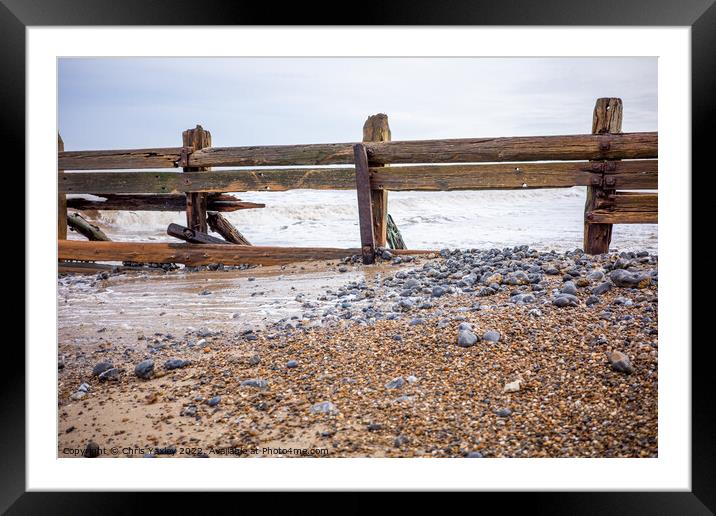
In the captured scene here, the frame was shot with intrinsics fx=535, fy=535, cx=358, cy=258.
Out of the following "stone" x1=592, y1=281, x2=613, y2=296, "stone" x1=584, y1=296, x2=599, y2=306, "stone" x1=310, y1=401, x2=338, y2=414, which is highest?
"stone" x1=592, y1=281, x2=613, y2=296

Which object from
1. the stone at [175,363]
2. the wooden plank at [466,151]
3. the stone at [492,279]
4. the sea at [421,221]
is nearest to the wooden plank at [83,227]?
the sea at [421,221]

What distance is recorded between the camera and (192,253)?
20.4 ft

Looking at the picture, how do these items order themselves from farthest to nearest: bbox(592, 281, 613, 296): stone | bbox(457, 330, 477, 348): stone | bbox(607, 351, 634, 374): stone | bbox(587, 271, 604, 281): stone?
bbox(587, 271, 604, 281): stone
bbox(592, 281, 613, 296): stone
bbox(457, 330, 477, 348): stone
bbox(607, 351, 634, 374): stone

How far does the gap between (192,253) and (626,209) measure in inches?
182

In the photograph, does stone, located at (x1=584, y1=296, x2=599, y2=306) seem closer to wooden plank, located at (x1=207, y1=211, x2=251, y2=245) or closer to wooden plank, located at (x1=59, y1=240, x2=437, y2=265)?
wooden plank, located at (x1=59, y1=240, x2=437, y2=265)

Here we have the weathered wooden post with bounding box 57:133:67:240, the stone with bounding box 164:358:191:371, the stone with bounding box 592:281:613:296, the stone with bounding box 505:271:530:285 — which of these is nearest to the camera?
the stone with bounding box 164:358:191:371

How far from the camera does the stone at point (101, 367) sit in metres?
3.04

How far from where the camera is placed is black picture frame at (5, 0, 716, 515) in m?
2.46

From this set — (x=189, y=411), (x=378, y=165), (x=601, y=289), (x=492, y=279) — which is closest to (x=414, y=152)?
(x=378, y=165)

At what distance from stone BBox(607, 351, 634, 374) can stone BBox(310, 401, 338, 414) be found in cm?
138

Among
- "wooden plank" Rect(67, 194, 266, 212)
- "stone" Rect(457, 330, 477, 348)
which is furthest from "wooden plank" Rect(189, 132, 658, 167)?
"stone" Rect(457, 330, 477, 348)

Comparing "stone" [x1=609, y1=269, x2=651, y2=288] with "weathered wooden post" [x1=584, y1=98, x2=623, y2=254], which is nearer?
"stone" [x1=609, y1=269, x2=651, y2=288]

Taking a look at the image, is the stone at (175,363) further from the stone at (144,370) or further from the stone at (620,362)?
the stone at (620,362)
